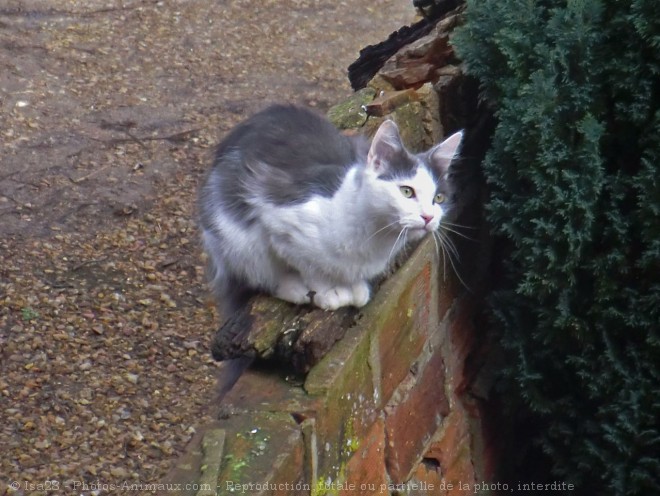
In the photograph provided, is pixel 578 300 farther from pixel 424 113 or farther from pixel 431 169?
pixel 424 113

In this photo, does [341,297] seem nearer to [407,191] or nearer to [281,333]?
[281,333]

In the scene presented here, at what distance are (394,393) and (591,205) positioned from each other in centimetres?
78

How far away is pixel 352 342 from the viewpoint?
8.06 feet

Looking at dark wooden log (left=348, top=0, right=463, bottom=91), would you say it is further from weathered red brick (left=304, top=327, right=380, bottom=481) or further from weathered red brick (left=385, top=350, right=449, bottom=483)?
weathered red brick (left=304, top=327, right=380, bottom=481)

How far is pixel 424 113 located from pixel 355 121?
0.81 ft

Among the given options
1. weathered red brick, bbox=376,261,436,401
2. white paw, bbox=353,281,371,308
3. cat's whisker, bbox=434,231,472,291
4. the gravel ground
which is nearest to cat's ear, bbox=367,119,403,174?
white paw, bbox=353,281,371,308

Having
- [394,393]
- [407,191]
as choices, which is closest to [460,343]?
[394,393]

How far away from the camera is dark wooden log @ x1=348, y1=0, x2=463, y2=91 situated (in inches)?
147

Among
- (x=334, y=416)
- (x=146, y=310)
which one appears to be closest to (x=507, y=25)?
(x=334, y=416)

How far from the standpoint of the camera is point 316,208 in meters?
2.48

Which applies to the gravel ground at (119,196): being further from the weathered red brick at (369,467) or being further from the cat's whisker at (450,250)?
the cat's whisker at (450,250)

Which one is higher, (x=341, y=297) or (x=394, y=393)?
(x=341, y=297)

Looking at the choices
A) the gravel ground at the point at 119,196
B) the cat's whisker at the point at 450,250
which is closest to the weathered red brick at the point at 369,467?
the cat's whisker at the point at 450,250

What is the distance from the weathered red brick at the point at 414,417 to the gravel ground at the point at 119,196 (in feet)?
2.73
